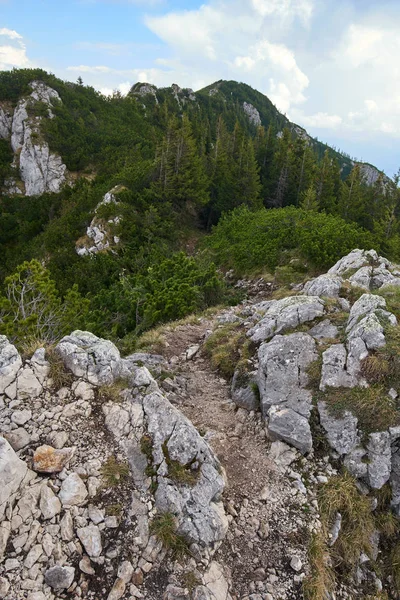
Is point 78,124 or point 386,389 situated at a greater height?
point 78,124

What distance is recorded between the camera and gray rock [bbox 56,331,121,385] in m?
5.95

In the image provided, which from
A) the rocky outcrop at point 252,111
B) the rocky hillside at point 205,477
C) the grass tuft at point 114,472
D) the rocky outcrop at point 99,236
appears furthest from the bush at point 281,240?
the rocky outcrop at point 252,111

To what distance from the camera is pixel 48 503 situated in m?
4.40

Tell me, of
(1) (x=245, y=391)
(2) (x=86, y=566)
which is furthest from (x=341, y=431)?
(2) (x=86, y=566)

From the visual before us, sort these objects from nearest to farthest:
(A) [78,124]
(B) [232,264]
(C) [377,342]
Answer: (C) [377,342]
(B) [232,264]
(A) [78,124]

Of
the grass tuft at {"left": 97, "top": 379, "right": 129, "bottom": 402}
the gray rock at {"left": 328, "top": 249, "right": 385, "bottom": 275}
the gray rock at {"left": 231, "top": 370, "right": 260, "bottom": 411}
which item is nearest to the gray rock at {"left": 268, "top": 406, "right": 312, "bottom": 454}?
the gray rock at {"left": 231, "top": 370, "right": 260, "bottom": 411}

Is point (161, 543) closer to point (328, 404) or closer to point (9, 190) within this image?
point (328, 404)

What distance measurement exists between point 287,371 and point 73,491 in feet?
15.4

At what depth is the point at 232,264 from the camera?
926 inches

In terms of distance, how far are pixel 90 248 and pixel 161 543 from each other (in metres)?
25.9

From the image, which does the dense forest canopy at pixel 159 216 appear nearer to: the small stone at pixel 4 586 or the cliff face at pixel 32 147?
the cliff face at pixel 32 147

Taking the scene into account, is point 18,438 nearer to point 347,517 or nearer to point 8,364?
point 8,364

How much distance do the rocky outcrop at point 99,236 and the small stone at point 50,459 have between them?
23.2 m

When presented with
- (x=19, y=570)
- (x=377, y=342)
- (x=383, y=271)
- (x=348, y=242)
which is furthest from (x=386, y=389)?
(x=348, y=242)
